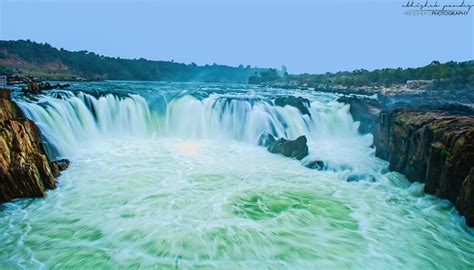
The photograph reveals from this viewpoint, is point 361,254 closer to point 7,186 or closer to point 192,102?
point 7,186

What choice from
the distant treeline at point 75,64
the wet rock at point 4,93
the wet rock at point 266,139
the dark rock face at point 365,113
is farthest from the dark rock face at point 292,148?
the distant treeline at point 75,64

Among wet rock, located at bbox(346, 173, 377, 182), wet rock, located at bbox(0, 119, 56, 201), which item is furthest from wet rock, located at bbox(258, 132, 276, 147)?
wet rock, located at bbox(0, 119, 56, 201)

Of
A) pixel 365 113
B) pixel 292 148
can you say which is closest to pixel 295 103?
pixel 365 113

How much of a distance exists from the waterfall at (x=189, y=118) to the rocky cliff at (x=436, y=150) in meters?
6.51

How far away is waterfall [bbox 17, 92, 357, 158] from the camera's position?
1708 centimetres

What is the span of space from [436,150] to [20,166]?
10487 millimetres

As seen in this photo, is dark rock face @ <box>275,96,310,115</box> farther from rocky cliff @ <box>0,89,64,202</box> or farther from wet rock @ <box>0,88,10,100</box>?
rocky cliff @ <box>0,89,64,202</box>

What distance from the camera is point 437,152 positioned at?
907cm

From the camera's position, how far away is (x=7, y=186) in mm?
8531

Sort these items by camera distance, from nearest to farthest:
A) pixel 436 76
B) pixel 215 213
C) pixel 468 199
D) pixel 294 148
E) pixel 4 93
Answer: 1. pixel 468 199
2. pixel 215 213
3. pixel 4 93
4. pixel 294 148
5. pixel 436 76

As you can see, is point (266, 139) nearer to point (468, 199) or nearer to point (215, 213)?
point (215, 213)

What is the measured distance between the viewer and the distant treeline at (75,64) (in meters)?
64.2

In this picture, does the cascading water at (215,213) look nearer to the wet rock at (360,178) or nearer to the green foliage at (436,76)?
the wet rock at (360,178)

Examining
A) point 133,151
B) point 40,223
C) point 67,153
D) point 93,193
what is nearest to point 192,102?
point 133,151
